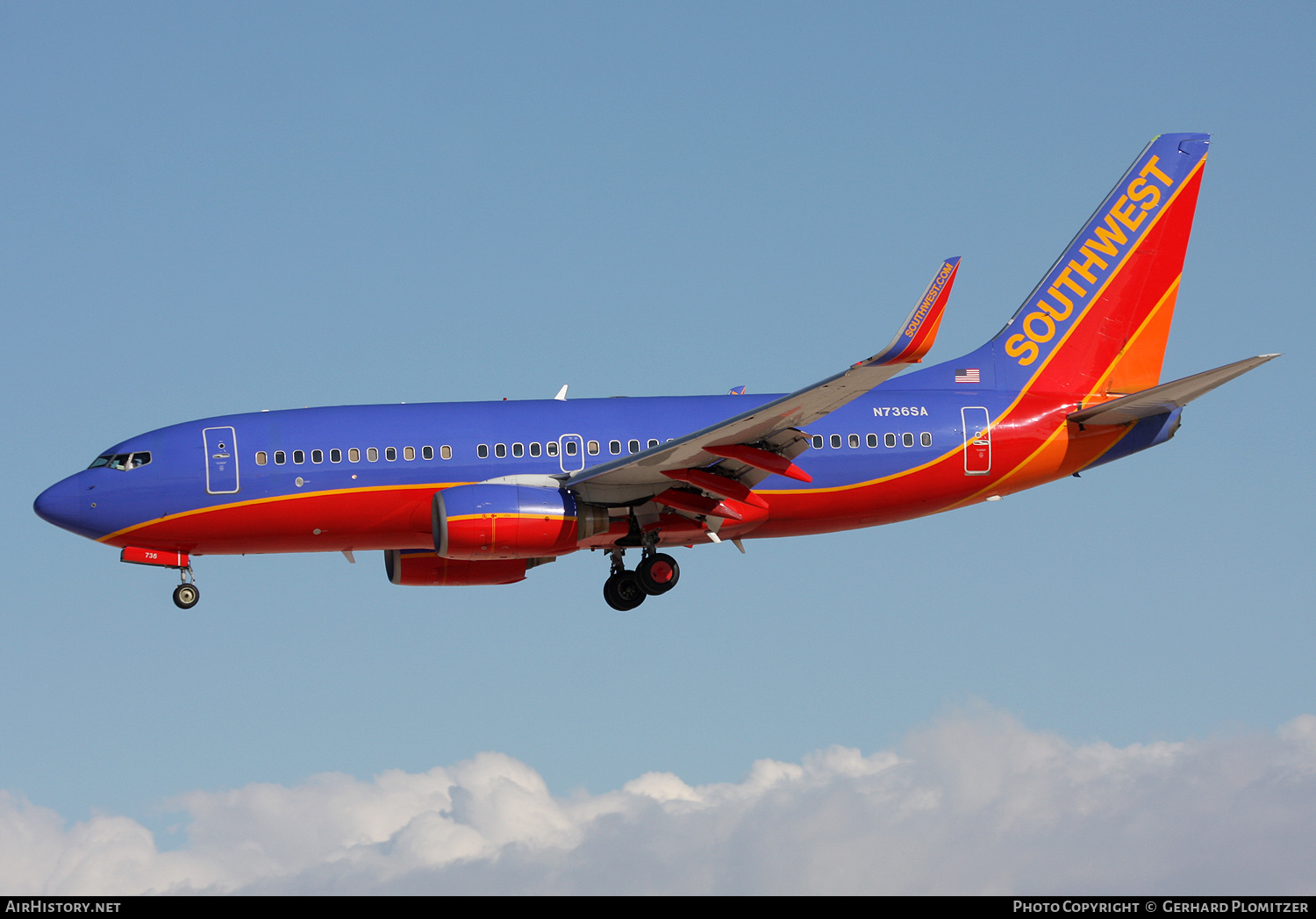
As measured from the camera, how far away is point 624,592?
3881 cm

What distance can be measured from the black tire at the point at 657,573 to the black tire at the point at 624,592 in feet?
2.09

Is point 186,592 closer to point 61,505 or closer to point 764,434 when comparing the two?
point 61,505

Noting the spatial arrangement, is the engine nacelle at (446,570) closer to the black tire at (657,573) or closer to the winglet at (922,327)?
the black tire at (657,573)

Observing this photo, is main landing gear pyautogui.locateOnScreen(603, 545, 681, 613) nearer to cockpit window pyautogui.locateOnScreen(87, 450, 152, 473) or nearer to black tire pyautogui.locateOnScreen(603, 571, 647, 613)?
black tire pyautogui.locateOnScreen(603, 571, 647, 613)

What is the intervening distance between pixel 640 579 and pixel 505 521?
14.4ft

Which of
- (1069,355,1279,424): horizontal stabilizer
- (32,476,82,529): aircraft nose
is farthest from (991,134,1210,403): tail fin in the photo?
(32,476,82,529): aircraft nose

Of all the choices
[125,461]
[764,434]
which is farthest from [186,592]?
[764,434]

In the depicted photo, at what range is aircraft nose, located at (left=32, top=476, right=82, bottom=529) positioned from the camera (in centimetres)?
3666

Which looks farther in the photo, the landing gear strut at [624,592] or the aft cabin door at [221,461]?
the landing gear strut at [624,592]

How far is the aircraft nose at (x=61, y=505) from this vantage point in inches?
1443

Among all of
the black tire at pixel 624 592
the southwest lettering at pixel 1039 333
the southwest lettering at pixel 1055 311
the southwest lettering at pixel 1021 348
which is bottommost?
the black tire at pixel 624 592

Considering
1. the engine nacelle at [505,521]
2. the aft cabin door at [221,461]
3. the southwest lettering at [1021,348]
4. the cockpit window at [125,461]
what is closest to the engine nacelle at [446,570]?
the engine nacelle at [505,521]
